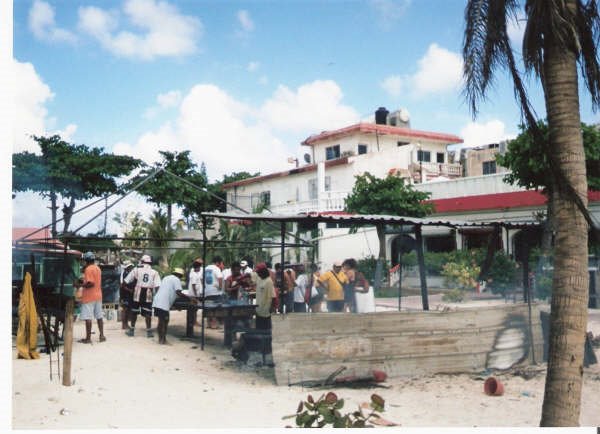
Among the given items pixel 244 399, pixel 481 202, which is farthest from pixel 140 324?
pixel 481 202

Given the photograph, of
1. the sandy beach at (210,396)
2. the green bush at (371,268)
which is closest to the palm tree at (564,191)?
the sandy beach at (210,396)

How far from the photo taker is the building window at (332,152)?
3051 centimetres

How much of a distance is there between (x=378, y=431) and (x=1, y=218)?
418 cm

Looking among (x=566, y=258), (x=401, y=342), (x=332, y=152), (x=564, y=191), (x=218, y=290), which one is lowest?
(x=401, y=342)

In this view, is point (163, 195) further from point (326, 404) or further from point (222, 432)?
point (326, 404)

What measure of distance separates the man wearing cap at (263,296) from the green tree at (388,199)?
11.6 m

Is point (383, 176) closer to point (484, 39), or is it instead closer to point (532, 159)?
point (532, 159)

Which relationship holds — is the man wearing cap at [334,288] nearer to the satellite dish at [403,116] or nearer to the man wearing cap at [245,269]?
the man wearing cap at [245,269]

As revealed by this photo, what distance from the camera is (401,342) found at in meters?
7.72

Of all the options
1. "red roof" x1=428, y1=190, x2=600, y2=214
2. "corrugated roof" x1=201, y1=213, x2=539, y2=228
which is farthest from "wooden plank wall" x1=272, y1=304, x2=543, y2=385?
"red roof" x1=428, y1=190, x2=600, y2=214

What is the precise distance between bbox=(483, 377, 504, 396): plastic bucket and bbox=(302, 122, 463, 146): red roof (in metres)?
22.8

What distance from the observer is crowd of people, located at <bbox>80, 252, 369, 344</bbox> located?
30.6ft

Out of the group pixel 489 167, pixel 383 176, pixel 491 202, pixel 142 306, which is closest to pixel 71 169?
pixel 142 306

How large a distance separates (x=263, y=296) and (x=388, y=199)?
12.0m
